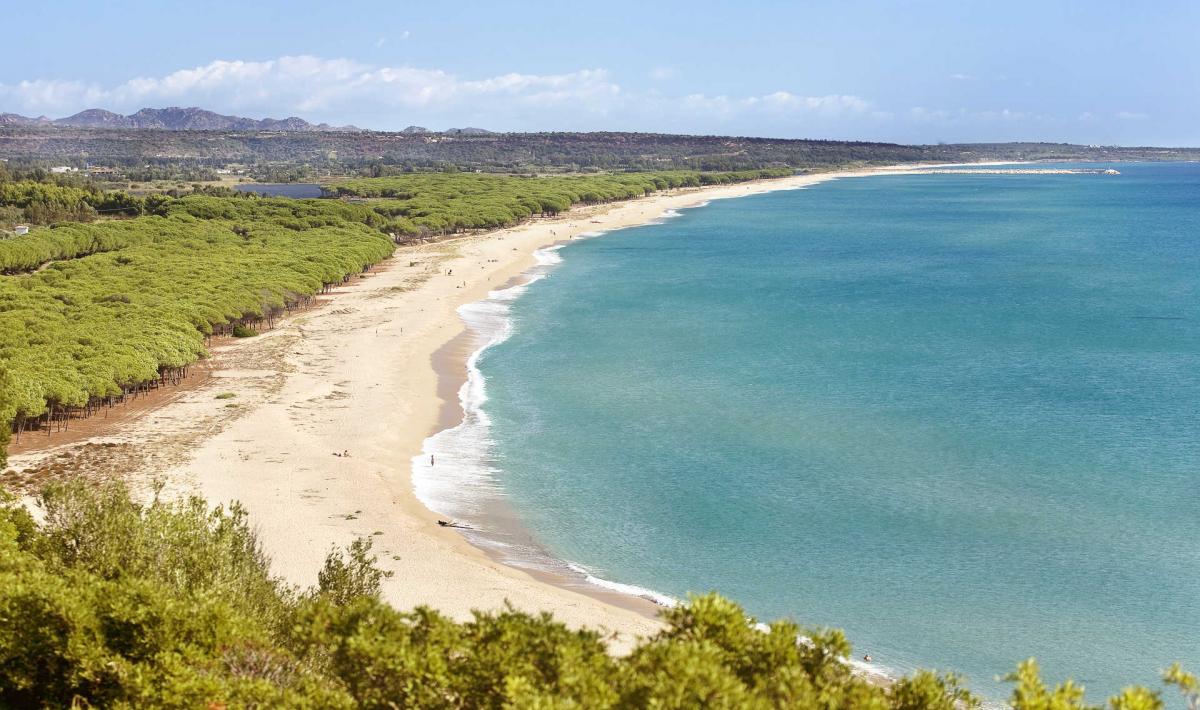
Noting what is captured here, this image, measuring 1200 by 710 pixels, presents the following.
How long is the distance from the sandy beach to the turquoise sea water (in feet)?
10.3

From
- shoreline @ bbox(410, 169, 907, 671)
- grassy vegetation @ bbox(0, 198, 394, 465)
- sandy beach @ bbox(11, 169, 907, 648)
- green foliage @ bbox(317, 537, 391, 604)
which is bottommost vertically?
shoreline @ bbox(410, 169, 907, 671)

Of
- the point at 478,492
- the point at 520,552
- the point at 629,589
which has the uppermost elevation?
the point at 478,492

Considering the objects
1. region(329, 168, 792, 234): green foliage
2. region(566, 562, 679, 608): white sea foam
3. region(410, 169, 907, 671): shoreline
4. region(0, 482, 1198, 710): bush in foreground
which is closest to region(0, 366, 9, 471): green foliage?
region(410, 169, 907, 671): shoreline

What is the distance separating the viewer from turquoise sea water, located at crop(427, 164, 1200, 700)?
28422 mm

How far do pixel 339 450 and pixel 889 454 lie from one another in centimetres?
2296

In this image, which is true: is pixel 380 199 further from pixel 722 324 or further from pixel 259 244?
pixel 722 324

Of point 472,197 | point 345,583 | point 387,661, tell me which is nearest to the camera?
point 387,661

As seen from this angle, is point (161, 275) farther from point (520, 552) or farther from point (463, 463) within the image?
point (520, 552)

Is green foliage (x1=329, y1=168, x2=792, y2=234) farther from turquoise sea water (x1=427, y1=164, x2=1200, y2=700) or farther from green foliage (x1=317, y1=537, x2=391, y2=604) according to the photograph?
green foliage (x1=317, y1=537, x2=391, y2=604)

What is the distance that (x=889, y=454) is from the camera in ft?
137

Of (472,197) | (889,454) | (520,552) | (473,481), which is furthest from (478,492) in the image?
(472,197)

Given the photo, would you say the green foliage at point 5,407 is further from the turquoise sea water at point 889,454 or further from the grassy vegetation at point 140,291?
the turquoise sea water at point 889,454

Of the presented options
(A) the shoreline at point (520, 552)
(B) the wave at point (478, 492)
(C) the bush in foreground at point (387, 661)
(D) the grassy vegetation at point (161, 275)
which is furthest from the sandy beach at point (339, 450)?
(C) the bush in foreground at point (387, 661)

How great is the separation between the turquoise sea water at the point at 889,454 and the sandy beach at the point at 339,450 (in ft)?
10.3
